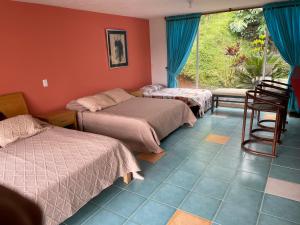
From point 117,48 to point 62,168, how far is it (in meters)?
3.22

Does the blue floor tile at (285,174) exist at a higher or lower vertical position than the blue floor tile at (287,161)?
lower

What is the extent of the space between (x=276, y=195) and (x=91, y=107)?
8.80ft

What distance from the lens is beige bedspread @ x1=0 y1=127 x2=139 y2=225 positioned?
165cm

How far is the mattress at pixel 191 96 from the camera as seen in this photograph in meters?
4.34

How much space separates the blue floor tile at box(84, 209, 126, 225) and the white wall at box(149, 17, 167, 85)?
4066 millimetres

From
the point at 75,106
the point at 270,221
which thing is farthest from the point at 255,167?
the point at 75,106

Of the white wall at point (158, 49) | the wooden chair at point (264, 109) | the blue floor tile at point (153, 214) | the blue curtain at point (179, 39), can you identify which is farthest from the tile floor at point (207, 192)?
the white wall at point (158, 49)

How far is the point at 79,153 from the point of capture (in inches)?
81.7

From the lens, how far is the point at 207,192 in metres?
2.22

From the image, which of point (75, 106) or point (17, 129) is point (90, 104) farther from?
point (17, 129)

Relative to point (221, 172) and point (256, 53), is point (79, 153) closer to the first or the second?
point (221, 172)

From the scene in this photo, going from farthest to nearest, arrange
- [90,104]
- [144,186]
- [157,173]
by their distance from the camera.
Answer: [90,104]
[157,173]
[144,186]

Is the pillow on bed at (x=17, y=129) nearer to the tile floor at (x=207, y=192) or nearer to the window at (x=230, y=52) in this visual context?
the tile floor at (x=207, y=192)

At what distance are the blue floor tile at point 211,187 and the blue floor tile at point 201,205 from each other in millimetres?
73
